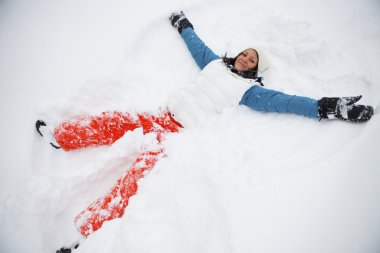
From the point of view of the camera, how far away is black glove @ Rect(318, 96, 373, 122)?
70.5 inches

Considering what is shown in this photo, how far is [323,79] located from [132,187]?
213 cm

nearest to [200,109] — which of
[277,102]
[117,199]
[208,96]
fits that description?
[208,96]

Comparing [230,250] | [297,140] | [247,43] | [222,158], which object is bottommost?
[230,250]

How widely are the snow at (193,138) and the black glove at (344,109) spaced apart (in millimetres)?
73

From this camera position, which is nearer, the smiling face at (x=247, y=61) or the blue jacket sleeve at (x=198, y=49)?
the smiling face at (x=247, y=61)

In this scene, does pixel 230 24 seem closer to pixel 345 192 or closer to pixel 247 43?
pixel 247 43

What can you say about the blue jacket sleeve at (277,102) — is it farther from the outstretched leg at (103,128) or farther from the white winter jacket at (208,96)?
the outstretched leg at (103,128)

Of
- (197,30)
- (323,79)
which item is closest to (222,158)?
(323,79)

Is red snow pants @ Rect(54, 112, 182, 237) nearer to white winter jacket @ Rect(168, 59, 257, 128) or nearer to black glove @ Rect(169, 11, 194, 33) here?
white winter jacket @ Rect(168, 59, 257, 128)

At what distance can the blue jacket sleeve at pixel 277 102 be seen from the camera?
6.54ft

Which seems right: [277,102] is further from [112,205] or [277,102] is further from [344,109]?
[112,205]

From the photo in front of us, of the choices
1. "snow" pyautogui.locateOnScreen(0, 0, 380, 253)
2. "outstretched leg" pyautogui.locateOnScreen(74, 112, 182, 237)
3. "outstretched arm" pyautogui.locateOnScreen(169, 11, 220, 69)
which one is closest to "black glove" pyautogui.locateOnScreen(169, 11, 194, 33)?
"outstretched arm" pyautogui.locateOnScreen(169, 11, 220, 69)

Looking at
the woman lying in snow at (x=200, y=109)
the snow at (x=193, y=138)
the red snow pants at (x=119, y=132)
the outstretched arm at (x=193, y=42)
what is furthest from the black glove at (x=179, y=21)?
the red snow pants at (x=119, y=132)

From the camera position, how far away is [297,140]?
77.2 inches
